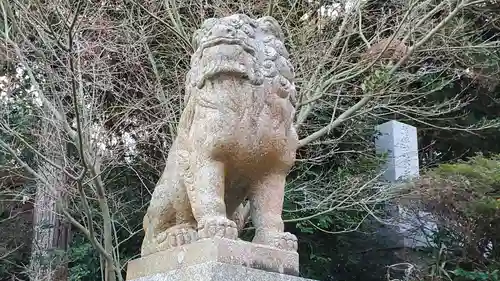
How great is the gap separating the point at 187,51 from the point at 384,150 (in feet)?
10.2

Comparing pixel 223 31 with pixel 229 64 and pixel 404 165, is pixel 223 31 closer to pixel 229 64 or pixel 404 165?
pixel 229 64

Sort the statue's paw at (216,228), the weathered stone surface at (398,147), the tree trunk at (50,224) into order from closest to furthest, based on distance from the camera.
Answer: the statue's paw at (216,228), the tree trunk at (50,224), the weathered stone surface at (398,147)

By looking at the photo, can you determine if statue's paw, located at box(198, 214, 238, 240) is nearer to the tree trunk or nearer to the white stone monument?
the tree trunk

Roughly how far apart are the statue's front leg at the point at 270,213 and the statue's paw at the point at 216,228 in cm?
21

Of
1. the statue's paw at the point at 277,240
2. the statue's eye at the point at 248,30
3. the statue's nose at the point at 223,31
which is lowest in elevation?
the statue's paw at the point at 277,240

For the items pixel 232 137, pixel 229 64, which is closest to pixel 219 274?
pixel 232 137

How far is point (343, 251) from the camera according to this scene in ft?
27.5

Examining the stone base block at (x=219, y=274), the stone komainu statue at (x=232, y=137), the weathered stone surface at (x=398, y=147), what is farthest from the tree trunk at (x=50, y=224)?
the weathered stone surface at (x=398, y=147)

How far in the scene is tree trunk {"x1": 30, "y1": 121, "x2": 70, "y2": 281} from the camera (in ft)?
21.2

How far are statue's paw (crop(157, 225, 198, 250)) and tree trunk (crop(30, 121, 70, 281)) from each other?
3.41 metres

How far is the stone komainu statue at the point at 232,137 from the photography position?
111 inches

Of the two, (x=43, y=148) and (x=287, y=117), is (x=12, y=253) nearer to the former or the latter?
(x=43, y=148)

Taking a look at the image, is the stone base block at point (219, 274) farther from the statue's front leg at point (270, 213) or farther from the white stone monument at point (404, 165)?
the white stone monument at point (404, 165)

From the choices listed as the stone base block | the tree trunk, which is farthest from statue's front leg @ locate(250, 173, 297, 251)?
the tree trunk
